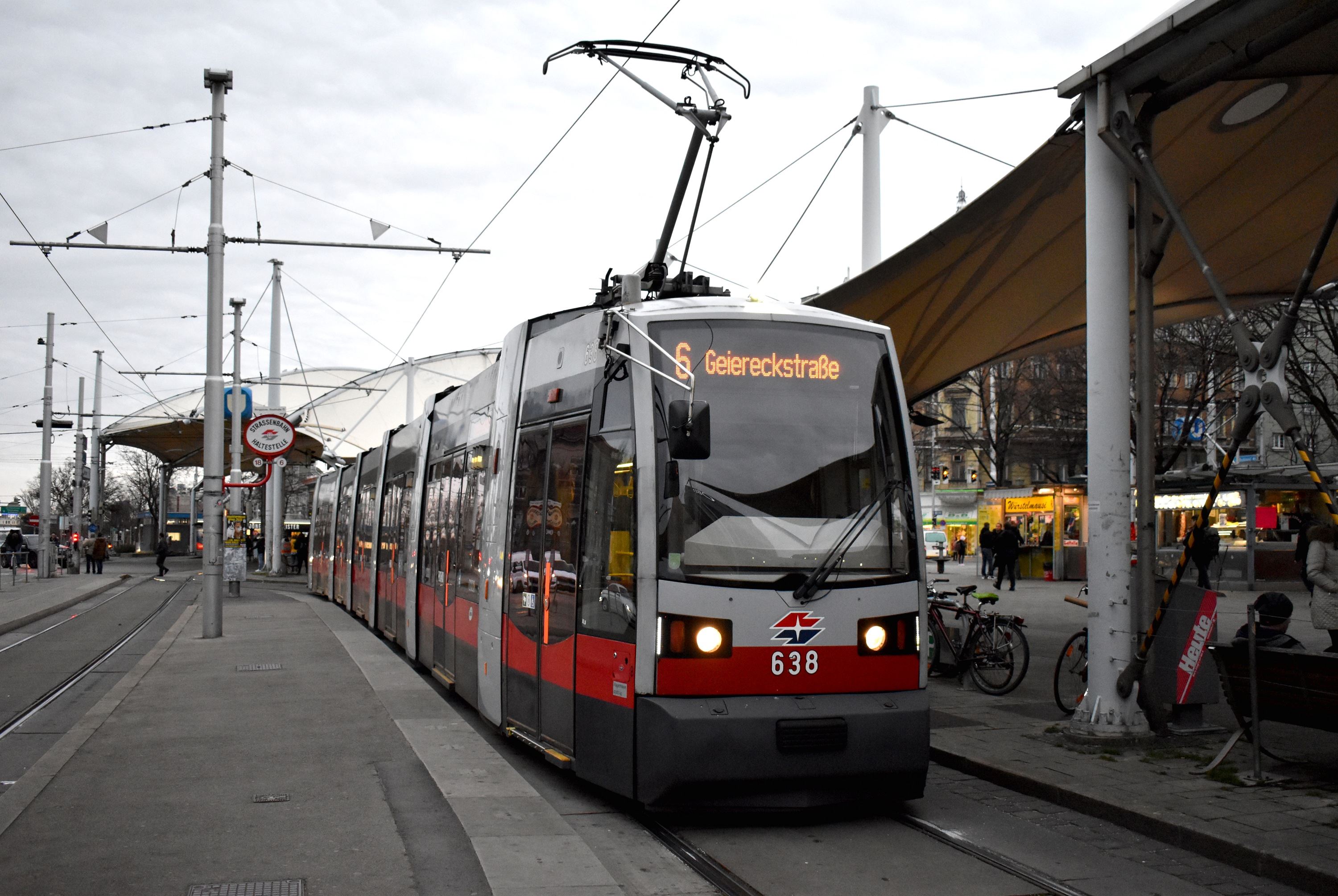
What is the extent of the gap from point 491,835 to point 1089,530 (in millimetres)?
5278

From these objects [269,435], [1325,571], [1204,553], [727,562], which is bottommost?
[1204,553]

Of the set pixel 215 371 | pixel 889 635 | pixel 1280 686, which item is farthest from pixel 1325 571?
pixel 215 371

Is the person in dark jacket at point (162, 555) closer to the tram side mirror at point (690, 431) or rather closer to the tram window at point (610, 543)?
the tram window at point (610, 543)

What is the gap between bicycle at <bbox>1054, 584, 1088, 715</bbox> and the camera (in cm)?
1034

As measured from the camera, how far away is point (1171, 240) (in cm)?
1328

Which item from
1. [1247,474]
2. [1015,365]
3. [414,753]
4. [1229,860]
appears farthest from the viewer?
[1015,365]

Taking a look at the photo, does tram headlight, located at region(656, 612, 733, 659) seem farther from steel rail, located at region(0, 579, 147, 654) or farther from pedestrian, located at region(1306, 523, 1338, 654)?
steel rail, located at region(0, 579, 147, 654)

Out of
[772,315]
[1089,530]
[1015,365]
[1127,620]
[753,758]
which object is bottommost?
[753,758]

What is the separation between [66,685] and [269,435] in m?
8.54

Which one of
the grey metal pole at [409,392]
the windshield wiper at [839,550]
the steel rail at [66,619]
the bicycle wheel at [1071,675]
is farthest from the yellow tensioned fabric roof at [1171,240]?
the grey metal pole at [409,392]

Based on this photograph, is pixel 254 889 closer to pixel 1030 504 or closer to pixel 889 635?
pixel 889 635

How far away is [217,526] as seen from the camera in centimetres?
1784

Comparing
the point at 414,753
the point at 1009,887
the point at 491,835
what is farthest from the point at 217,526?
the point at 1009,887

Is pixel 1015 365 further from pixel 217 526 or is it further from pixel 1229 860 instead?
pixel 1229 860
